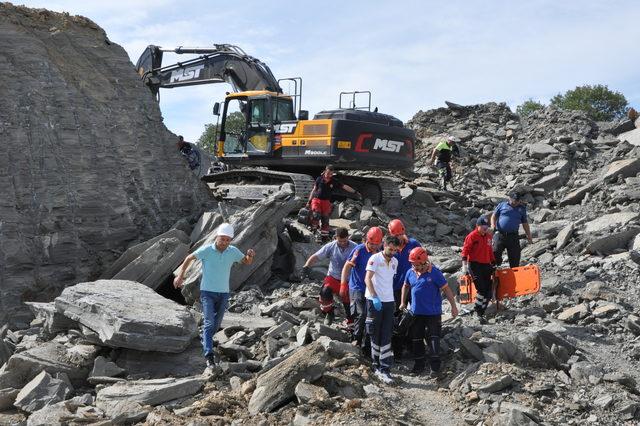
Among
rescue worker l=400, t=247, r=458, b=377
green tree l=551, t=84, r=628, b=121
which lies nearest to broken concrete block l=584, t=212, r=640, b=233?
rescue worker l=400, t=247, r=458, b=377

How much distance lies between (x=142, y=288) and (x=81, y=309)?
1.06 metres

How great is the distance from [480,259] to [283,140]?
7.33 metres

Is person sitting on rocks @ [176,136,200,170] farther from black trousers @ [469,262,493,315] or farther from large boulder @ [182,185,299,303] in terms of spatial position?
black trousers @ [469,262,493,315]

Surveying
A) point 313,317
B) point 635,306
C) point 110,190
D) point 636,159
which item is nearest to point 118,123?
point 110,190

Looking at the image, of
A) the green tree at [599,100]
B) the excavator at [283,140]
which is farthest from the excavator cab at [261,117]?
the green tree at [599,100]

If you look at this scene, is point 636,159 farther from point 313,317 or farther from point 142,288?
point 142,288

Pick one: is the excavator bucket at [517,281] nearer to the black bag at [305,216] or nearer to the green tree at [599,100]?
the black bag at [305,216]

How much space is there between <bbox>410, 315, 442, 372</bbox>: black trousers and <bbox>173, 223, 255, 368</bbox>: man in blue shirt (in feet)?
6.34

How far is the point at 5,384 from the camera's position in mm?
7809

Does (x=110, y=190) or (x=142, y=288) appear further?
(x=110, y=190)

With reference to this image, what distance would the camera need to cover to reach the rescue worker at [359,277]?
8.12 metres

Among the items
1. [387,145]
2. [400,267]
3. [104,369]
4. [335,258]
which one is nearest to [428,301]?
[400,267]

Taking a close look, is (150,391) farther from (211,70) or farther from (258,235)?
(211,70)

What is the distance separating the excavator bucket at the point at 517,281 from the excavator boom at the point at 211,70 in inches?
331
